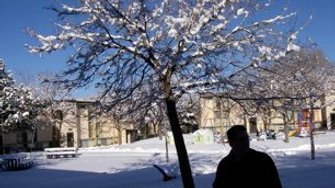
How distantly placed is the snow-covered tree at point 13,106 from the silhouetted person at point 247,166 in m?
46.9

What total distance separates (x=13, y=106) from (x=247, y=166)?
4842cm

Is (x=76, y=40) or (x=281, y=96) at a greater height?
(x=76, y=40)

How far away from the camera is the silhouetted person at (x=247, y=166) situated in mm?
4566

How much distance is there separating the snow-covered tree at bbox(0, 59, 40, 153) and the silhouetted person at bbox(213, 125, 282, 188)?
46.9 metres

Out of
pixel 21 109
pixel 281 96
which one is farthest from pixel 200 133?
pixel 281 96

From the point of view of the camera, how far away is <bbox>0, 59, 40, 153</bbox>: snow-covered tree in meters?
50.1

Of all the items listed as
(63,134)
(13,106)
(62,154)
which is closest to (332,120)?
(63,134)

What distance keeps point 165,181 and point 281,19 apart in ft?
35.5

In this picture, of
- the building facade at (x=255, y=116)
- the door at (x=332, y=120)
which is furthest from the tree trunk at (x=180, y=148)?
the door at (x=332, y=120)

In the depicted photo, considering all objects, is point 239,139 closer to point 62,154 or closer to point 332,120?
point 62,154

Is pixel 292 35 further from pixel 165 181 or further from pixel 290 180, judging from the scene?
pixel 165 181

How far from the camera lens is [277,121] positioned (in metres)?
79.1

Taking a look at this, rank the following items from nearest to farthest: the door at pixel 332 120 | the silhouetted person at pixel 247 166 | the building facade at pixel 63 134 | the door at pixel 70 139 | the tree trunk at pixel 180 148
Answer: the silhouetted person at pixel 247 166 < the tree trunk at pixel 180 148 < the building facade at pixel 63 134 < the door at pixel 70 139 < the door at pixel 332 120

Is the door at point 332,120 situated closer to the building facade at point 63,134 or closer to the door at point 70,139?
the building facade at point 63,134
